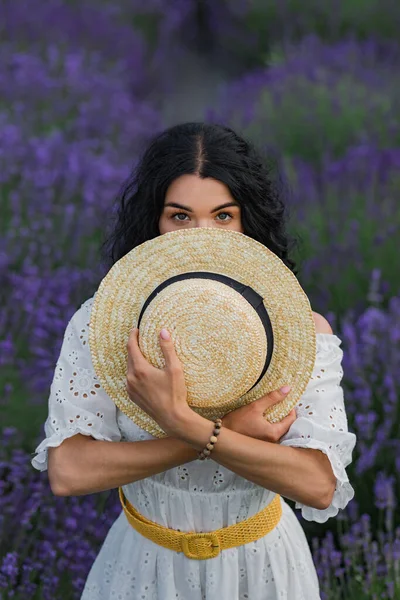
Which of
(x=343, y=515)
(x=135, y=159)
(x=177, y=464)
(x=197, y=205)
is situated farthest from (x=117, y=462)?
(x=135, y=159)

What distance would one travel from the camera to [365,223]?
16.1 ft

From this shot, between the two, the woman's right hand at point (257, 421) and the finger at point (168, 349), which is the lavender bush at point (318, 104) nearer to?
the woman's right hand at point (257, 421)

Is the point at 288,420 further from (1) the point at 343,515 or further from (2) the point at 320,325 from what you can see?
(1) the point at 343,515

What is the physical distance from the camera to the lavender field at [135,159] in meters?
3.01

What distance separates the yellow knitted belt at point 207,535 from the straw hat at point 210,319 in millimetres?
322

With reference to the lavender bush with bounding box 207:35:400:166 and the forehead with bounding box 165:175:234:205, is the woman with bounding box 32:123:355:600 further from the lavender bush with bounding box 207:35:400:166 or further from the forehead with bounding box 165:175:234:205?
the lavender bush with bounding box 207:35:400:166

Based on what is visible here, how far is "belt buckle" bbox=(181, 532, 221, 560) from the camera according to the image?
200 centimetres

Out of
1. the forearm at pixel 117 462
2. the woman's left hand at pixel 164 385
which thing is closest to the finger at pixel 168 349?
the woman's left hand at pixel 164 385

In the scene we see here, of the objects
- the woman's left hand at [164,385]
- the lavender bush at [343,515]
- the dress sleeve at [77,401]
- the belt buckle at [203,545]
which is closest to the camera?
the woman's left hand at [164,385]

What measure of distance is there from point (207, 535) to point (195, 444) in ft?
1.28

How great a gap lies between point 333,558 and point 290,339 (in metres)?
1.28

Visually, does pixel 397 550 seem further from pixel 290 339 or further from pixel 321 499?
pixel 290 339

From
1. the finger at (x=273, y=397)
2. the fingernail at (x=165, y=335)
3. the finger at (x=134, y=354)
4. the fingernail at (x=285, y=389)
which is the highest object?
the fingernail at (x=165, y=335)

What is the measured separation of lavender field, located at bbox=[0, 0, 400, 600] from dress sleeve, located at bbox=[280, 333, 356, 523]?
0.91 meters
